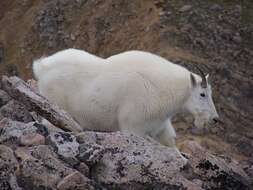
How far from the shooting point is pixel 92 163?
1062 cm

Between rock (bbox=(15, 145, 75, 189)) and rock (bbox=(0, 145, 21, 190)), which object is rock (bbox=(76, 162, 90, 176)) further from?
rock (bbox=(0, 145, 21, 190))

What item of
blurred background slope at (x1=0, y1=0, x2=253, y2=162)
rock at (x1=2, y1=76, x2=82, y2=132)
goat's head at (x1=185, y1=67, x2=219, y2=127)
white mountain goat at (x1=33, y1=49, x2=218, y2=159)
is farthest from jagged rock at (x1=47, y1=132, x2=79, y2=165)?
blurred background slope at (x1=0, y1=0, x2=253, y2=162)

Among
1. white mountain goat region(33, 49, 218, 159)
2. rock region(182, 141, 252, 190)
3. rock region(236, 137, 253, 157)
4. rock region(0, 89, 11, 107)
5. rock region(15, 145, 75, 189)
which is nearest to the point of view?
rock region(15, 145, 75, 189)

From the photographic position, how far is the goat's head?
14531mm

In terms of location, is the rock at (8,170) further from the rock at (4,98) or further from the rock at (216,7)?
the rock at (216,7)

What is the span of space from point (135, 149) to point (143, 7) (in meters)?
23.2

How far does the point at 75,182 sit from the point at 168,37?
21152mm

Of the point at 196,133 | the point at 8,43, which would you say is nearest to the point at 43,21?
the point at 8,43

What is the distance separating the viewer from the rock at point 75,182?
988cm

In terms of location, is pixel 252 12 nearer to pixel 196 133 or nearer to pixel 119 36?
pixel 119 36

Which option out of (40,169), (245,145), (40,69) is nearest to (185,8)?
(245,145)

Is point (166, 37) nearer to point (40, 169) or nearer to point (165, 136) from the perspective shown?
point (165, 136)

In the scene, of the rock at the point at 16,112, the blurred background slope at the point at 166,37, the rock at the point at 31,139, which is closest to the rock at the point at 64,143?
the rock at the point at 31,139

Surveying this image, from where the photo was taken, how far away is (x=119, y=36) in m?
33.3
